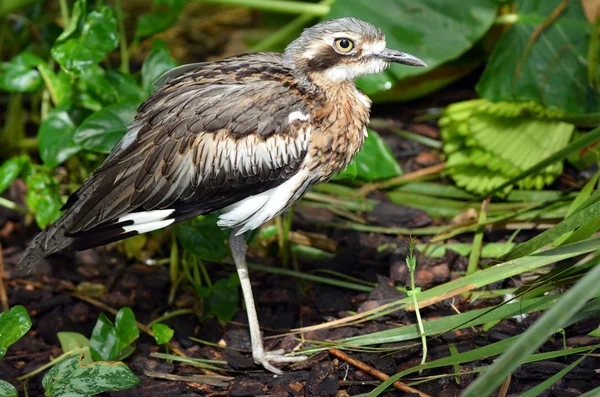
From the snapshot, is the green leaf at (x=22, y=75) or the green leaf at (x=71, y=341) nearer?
the green leaf at (x=71, y=341)

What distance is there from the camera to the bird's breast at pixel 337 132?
A: 9.87ft

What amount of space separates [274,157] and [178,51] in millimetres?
2965

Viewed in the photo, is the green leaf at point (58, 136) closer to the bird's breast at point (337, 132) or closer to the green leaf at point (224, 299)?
the green leaf at point (224, 299)

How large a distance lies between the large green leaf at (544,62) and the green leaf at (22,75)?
2.26m

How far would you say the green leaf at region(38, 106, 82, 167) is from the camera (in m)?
3.50

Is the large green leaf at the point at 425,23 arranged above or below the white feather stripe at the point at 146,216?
above

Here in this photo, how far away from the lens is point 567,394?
107 inches

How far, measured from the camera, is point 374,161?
148 inches

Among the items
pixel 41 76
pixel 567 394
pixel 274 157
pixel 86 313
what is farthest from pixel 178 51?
pixel 567 394

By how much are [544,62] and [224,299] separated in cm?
216

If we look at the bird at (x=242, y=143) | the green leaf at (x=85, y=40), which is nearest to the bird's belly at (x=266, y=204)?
the bird at (x=242, y=143)

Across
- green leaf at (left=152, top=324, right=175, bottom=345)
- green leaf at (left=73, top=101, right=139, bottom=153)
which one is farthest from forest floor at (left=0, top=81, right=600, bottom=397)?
green leaf at (left=73, top=101, right=139, bottom=153)

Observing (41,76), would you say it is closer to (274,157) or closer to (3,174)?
(3,174)

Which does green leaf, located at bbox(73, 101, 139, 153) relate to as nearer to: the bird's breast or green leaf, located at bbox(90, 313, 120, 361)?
green leaf, located at bbox(90, 313, 120, 361)
